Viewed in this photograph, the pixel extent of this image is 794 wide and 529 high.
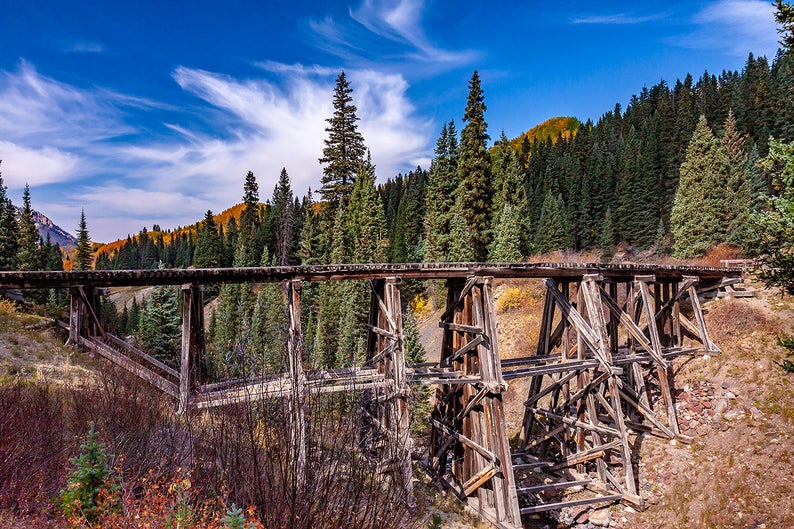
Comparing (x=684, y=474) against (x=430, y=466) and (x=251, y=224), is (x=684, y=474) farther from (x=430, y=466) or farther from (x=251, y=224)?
(x=251, y=224)

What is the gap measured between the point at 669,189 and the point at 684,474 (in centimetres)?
4947

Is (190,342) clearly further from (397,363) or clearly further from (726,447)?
(726,447)

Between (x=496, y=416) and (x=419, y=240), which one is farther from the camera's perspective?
(x=419, y=240)

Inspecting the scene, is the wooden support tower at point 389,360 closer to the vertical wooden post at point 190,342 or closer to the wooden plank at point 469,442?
the wooden plank at point 469,442

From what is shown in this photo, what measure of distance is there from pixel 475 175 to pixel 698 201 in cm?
1735

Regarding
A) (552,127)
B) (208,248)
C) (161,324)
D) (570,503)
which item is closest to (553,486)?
(570,503)

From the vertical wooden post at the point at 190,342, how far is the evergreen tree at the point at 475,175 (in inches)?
957

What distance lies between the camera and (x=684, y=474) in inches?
414

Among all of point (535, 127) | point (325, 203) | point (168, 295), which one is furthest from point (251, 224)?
point (535, 127)

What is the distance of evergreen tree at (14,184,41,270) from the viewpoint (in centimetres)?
3384

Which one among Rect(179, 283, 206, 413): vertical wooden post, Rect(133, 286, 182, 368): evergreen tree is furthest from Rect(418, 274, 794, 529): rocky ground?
Rect(133, 286, 182, 368): evergreen tree

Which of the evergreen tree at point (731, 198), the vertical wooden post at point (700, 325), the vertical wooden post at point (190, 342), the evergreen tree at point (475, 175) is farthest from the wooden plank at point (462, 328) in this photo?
the evergreen tree at point (731, 198)

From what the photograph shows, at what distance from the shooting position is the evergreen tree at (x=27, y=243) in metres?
33.8

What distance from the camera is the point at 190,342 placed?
812cm
